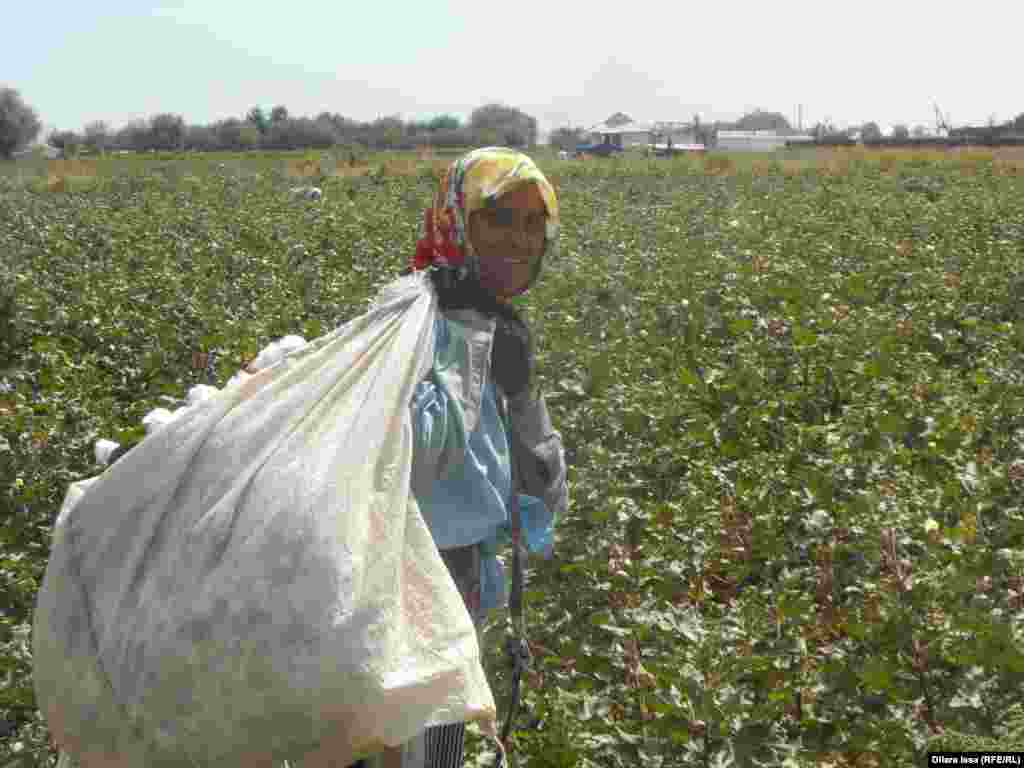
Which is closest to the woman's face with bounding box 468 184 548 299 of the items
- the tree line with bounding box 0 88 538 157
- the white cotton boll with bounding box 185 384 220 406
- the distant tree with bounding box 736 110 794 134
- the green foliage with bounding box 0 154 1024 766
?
the white cotton boll with bounding box 185 384 220 406

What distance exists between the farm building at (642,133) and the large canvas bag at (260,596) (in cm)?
6078

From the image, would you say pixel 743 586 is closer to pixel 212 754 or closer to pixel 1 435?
pixel 212 754

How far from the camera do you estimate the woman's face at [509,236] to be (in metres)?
1.97

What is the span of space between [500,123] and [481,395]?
202 feet

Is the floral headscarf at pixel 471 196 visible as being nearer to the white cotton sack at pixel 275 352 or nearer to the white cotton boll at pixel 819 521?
the white cotton sack at pixel 275 352

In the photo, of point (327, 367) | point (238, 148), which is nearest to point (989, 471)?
point (327, 367)

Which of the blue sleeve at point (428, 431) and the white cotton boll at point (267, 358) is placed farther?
the white cotton boll at point (267, 358)

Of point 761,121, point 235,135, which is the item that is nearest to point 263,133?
point 235,135

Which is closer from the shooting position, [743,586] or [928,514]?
[928,514]

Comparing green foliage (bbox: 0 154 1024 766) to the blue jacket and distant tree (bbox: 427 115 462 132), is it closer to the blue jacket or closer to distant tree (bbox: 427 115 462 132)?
the blue jacket

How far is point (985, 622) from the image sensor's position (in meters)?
2.96

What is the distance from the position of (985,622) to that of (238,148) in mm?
57238

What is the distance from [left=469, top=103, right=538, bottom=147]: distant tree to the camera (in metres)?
53.6

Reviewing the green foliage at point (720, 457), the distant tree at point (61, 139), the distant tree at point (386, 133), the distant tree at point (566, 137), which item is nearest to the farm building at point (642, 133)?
the distant tree at point (566, 137)
